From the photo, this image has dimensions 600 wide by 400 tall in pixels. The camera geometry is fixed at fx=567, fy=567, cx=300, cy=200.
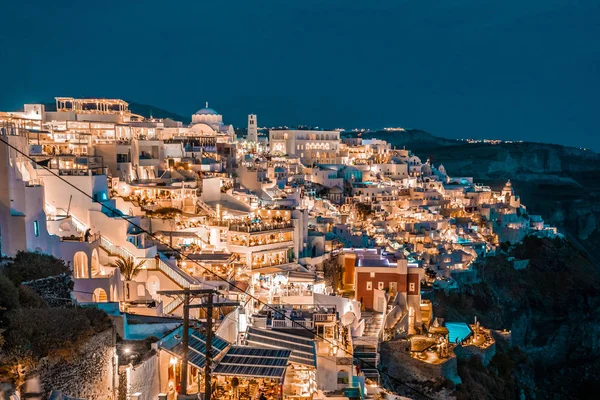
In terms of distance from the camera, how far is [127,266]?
1939 centimetres

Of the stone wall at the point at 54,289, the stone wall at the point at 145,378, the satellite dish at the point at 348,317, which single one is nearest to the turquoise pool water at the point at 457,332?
the satellite dish at the point at 348,317

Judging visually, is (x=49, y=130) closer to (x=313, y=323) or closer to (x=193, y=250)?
(x=193, y=250)

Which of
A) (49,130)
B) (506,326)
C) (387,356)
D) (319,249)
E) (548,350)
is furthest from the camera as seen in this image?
(548,350)

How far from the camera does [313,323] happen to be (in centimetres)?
1762

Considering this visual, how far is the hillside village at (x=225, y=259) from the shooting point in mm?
12016

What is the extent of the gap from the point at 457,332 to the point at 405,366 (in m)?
8.84

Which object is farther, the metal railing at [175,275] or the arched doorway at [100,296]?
the metal railing at [175,275]

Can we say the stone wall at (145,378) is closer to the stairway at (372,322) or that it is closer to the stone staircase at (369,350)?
the stone staircase at (369,350)

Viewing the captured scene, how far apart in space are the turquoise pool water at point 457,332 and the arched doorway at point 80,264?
18674 mm

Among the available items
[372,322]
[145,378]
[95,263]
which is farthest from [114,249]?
[372,322]

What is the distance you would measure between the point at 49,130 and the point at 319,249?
1993cm

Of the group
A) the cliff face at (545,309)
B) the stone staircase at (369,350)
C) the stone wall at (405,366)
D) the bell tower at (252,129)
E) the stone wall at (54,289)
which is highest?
A: the bell tower at (252,129)

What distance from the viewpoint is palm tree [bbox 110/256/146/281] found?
1934 cm

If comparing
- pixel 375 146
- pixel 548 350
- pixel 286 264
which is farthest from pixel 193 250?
pixel 375 146
